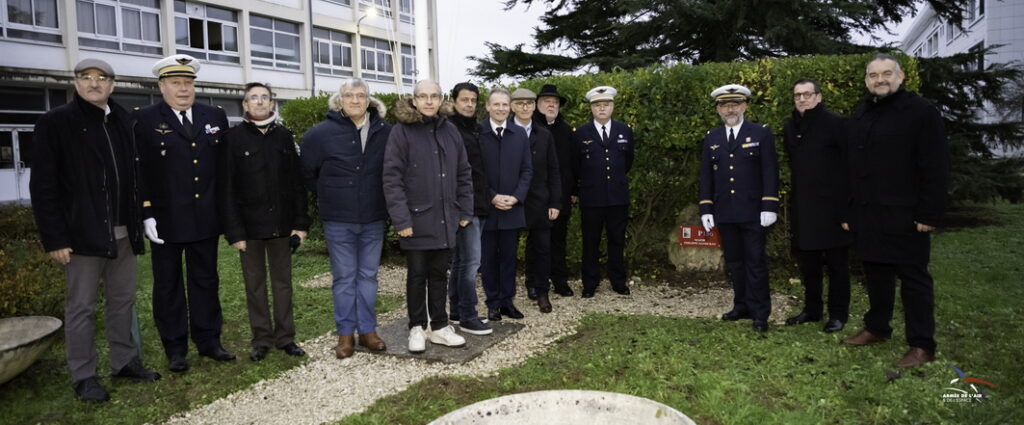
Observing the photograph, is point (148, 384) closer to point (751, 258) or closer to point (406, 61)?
point (751, 258)

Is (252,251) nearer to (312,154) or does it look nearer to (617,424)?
(312,154)

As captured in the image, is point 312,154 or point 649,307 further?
point 649,307

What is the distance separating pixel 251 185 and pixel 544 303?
3.20m

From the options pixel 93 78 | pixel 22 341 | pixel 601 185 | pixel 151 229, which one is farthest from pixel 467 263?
pixel 22 341

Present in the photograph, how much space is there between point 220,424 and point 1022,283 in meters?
8.49

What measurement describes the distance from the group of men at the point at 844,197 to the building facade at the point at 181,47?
10.9 m

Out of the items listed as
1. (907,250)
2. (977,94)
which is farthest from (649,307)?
(977,94)

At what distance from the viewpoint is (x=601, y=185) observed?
7.52m

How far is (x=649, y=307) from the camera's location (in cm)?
736

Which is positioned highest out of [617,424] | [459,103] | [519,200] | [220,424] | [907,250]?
[459,103]

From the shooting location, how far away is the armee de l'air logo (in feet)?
14.1

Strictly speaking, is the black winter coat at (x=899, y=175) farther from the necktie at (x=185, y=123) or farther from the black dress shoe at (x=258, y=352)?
the necktie at (x=185, y=123)

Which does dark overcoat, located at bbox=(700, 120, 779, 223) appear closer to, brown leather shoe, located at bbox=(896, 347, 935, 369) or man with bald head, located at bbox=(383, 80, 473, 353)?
brown leather shoe, located at bbox=(896, 347, 935, 369)

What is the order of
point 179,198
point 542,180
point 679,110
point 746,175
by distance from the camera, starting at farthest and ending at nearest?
1. point 679,110
2. point 542,180
3. point 746,175
4. point 179,198
